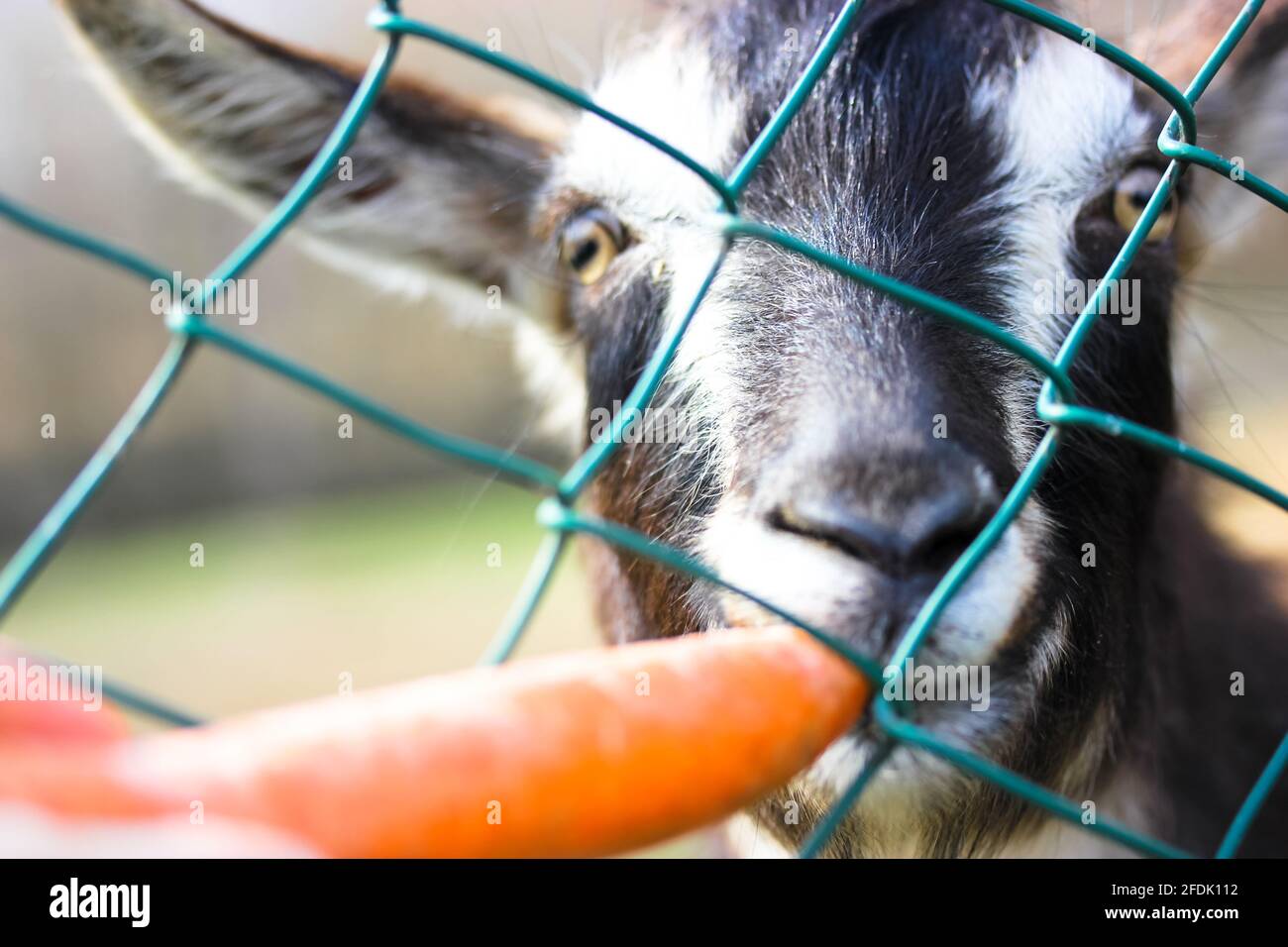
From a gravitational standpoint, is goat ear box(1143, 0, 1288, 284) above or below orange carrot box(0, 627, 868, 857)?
above

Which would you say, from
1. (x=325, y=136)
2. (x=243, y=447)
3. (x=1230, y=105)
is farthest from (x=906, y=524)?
(x=243, y=447)

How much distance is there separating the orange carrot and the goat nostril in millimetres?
394

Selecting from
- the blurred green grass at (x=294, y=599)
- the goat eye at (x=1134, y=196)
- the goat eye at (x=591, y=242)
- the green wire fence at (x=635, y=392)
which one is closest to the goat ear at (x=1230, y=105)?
the goat eye at (x=1134, y=196)

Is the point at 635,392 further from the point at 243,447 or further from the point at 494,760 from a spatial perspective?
the point at 243,447

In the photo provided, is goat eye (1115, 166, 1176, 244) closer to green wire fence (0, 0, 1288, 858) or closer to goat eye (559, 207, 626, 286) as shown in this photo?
green wire fence (0, 0, 1288, 858)

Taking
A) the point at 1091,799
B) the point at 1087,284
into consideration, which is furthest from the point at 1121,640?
the point at 1087,284

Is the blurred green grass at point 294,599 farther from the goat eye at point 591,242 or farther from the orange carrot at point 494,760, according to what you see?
the orange carrot at point 494,760

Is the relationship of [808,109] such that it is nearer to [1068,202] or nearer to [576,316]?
[1068,202]

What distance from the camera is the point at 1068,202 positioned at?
2469 mm

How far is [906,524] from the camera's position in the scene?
5.61 ft

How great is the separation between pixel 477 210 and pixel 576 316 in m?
0.58

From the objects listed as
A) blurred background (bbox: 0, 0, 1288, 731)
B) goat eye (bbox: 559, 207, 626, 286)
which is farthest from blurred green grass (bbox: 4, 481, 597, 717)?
goat eye (bbox: 559, 207, 626, 286)

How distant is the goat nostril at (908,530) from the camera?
5.61ft

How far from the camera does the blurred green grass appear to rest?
9203 mm
